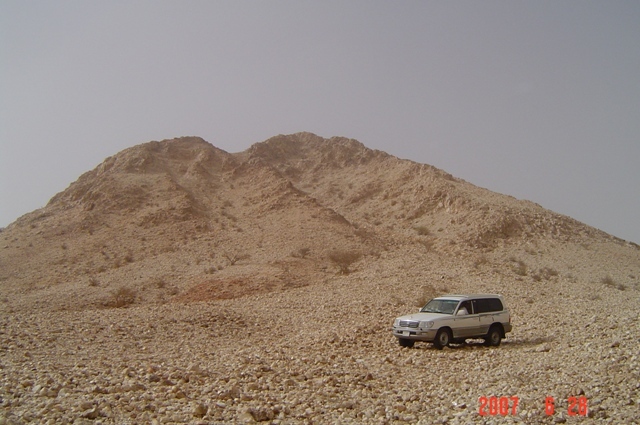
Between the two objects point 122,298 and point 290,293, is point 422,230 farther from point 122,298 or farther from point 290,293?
point 122,298

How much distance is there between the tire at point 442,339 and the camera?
48.8 feet

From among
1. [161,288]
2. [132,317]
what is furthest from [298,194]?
[132,317]

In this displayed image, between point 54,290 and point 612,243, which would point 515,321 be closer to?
point 54,290

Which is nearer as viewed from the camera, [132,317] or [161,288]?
[132,317]

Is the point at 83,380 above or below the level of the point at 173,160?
below

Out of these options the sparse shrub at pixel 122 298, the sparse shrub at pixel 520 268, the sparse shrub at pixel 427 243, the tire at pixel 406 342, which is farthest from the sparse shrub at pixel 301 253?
the tire at pixel 406 342

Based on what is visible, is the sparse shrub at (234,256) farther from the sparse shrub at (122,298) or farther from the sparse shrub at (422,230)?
the sparse shrub at (422,230)

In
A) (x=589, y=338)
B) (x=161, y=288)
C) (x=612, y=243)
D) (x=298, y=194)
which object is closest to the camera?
(x=589, y=338)

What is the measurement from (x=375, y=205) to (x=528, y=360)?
37.1m

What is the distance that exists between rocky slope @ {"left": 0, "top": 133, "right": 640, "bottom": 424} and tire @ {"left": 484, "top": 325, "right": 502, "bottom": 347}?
0.53 meters

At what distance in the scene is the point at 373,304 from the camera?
22266 millimetres

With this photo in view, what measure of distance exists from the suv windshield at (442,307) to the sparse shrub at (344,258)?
15.5m
